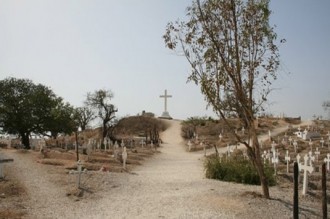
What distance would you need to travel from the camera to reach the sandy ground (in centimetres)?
1256

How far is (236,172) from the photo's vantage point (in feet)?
63.2

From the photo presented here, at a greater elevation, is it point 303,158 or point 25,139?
point 25,139

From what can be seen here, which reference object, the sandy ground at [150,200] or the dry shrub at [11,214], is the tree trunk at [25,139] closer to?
the sandy ground at [150,200]

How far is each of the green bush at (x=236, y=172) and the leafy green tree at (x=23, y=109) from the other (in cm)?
2583

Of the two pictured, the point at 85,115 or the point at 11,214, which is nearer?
the point at 11,214

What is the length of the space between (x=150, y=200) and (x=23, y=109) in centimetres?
3059

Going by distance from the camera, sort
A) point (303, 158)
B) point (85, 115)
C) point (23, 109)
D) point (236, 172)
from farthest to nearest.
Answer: point (85, 115) → point (23, 109) → point (303, 158) → point (236, 172)

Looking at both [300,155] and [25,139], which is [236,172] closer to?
[300,155]

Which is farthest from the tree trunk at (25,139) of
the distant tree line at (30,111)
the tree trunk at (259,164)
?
the tree trunk at (259,164)

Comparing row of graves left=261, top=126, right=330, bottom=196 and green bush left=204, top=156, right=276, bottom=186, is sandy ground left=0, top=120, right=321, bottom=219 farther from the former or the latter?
row of graves left=261, top=126, right=330, bottom=196

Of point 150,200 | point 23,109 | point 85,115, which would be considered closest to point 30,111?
point 23,109

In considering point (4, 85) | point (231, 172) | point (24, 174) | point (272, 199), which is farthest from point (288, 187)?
point (4, 85)

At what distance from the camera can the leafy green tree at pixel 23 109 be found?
41219 millimetres

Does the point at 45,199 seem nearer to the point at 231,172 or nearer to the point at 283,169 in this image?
the point at 231,172
